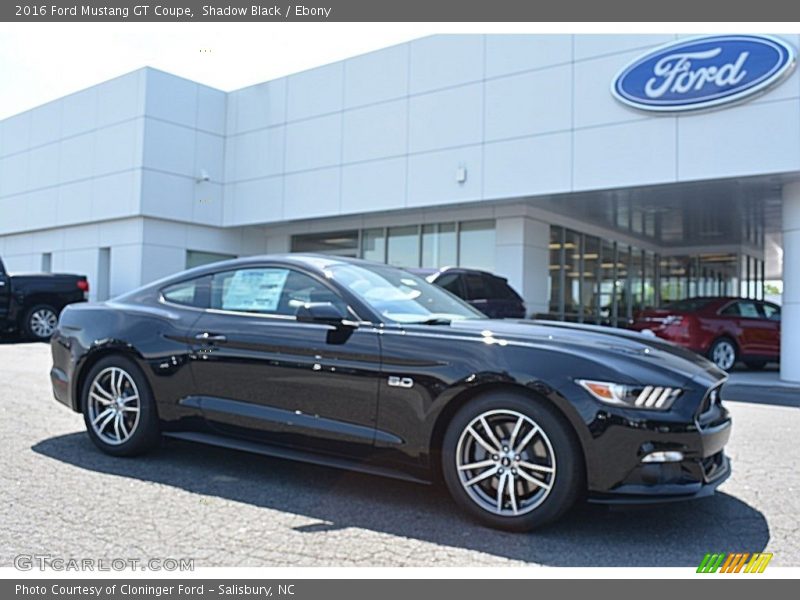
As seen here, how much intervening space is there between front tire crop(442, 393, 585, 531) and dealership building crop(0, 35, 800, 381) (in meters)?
8.77

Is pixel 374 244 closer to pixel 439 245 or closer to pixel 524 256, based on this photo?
pixel 439 245

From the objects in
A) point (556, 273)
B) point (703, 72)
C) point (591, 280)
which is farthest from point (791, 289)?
point (591, 280)

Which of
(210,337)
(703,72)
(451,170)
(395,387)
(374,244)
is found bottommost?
(395,387)

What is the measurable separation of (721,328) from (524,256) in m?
4.18

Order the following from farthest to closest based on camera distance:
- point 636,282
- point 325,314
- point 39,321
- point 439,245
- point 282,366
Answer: point 636,282 < point 439,245 < point 39,321 < point 282,366 < point 325,314

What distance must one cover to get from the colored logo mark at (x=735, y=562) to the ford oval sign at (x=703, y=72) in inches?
358

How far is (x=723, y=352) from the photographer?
1188 centimetres

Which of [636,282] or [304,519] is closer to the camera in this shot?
[304,519]

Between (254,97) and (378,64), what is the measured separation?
4314 mm

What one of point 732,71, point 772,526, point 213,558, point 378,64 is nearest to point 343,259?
point 213,558

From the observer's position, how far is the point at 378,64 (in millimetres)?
14906

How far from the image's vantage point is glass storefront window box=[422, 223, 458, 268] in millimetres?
A: 15453

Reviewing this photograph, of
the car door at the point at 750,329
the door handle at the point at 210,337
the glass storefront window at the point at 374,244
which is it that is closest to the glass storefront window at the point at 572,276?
the glass storefront window at the point at 374,244

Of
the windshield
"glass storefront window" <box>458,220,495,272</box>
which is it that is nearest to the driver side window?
the windshield
